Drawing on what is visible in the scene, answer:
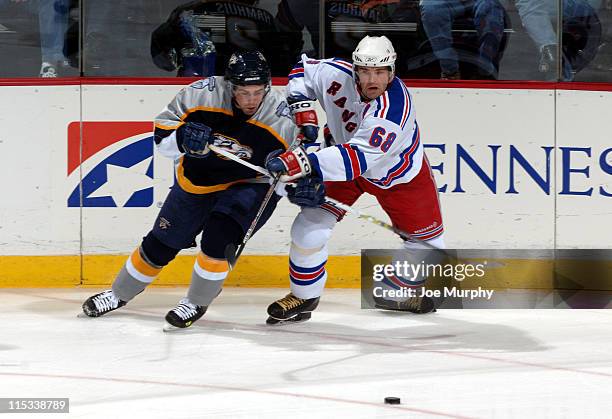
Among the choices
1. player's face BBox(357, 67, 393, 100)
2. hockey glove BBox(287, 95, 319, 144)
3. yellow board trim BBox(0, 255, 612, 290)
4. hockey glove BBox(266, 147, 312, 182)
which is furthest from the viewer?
yellow board trim BBox(0, 255, 612, 290)

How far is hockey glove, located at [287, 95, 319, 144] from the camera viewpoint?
4527mm

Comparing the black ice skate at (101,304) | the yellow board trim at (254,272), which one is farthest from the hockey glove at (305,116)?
the yellow board trim at (254,272)

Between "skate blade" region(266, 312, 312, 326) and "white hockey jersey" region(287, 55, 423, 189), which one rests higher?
"white hockey jersey" region(287, 55, 423, 189)

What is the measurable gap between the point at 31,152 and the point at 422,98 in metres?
1.66

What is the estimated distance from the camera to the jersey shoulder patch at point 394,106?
434 cm

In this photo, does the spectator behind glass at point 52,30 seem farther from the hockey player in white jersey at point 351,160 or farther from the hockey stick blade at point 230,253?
the hockey stick blade at point 230,253

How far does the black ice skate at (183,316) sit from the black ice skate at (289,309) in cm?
31

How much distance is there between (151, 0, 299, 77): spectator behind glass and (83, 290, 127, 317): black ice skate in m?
1.22

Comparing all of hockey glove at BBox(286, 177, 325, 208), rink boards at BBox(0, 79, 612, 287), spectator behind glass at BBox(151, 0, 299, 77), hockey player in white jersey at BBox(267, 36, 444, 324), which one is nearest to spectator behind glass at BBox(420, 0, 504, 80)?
rink boards at BBox(0, 79, 612, 287)

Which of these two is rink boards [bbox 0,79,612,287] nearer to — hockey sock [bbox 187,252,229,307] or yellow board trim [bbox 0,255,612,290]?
yellow board trim [bbox 0,255,612,290]

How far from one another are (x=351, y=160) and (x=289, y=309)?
0.68m

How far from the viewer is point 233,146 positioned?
4.52m

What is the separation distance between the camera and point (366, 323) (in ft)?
15.7

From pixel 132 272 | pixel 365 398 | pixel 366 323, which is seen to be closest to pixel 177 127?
pixel 132 272
